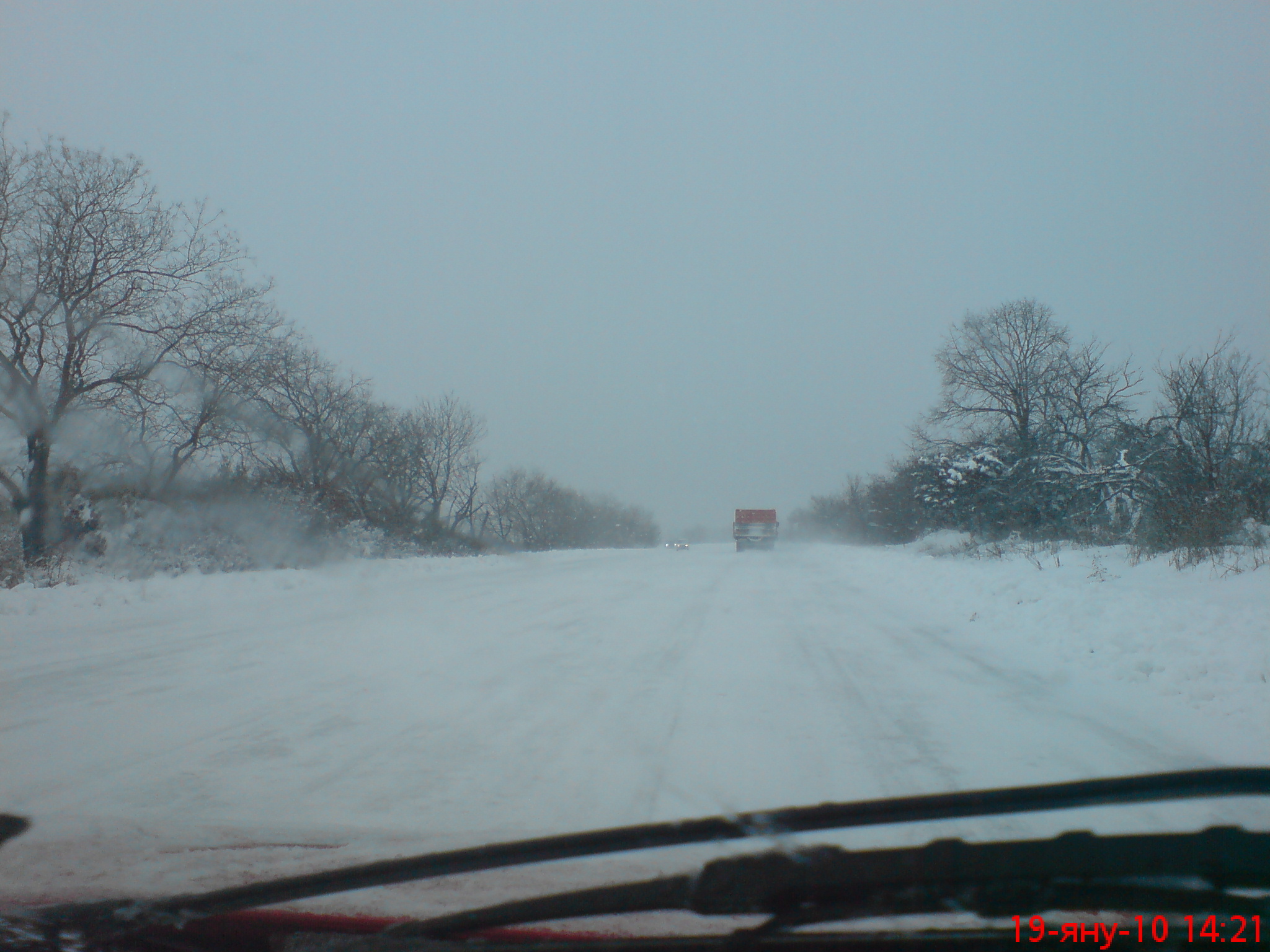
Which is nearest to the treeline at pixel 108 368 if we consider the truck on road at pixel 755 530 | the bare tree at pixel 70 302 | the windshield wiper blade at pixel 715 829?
the bare tree at pixel 70 302

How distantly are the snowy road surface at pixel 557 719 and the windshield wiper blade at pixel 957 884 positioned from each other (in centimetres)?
41

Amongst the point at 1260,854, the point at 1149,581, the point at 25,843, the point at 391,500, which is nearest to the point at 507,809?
the point at 25,843

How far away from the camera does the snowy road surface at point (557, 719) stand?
313 cm

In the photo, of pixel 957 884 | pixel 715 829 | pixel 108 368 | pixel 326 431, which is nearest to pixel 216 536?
pixel 108 368

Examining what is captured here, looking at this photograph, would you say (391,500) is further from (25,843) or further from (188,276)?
(25,843)

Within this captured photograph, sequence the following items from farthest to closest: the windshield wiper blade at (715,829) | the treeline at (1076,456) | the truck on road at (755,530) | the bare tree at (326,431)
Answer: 1. the truck on road at (755,530)
2. the bare tree at (326,431)
3. the treeline at (1076,456)
4. the windshield wiper blade at (715,829)

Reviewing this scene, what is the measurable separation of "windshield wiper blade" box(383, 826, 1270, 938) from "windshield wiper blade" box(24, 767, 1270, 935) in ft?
0.68

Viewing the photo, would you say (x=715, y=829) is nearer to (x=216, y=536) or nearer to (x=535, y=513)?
(x=216, y=536)

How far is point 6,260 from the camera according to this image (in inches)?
655

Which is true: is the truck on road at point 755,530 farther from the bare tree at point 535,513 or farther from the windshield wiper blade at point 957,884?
the windshield wiper blade at point 957,884

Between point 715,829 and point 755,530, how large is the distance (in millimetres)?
51084

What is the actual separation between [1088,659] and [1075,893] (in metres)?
Result: 6.17

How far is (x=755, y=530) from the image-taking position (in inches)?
2064

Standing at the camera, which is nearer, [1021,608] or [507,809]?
[507,809]
